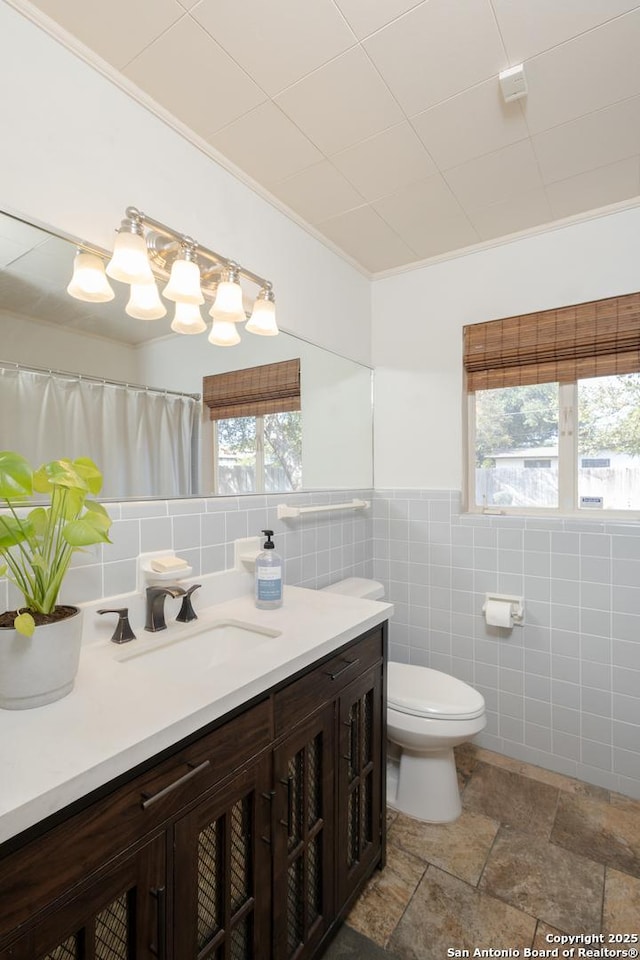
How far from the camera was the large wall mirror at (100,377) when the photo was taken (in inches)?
43.9

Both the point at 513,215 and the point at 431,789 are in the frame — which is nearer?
the point at 431,789

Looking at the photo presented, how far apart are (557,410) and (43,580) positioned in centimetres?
214

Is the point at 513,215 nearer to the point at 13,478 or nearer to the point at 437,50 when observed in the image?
the point at 437,50

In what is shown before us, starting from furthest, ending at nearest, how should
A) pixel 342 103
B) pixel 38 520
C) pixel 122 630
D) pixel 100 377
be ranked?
1. pixel 342 103
2. pixel 100 377
3. pixel 122 630
4. pixel 38 520

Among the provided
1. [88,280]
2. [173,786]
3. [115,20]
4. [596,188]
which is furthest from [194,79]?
[173,786]

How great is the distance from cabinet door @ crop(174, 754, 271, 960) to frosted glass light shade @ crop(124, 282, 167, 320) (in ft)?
4.05

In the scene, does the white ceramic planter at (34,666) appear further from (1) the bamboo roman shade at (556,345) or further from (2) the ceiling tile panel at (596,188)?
(2) the ceiling tile panel at (596,188)

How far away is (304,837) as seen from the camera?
43.8 inches

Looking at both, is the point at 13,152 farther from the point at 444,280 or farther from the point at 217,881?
the point at 444,280

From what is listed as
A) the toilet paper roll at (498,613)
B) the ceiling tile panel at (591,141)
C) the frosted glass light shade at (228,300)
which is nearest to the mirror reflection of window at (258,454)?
the frosted glass light shade at (228,300)

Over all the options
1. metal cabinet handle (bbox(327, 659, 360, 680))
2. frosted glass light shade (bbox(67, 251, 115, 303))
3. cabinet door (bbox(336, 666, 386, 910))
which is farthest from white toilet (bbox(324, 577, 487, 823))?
frosted glass light shade (bbox(67, 251, 115, 303))

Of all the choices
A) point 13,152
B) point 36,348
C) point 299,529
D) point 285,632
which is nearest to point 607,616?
point 299,529

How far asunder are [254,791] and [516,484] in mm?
1803

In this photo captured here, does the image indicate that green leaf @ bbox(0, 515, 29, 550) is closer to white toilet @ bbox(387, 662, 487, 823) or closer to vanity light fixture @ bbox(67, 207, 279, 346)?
vanity light fixture @ bbox(67, 207, 279, 346)
